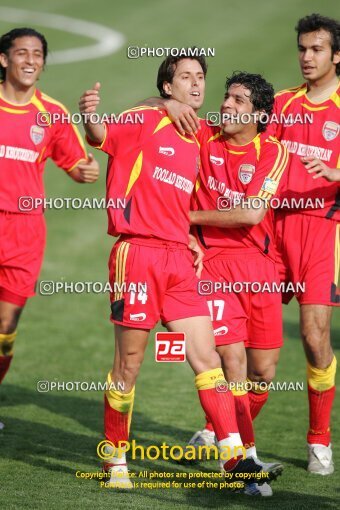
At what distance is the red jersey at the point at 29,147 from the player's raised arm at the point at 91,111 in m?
1.67

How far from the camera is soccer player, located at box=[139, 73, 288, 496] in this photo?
793 centimetres

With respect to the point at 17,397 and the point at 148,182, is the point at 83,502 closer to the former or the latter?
the point at 148,182

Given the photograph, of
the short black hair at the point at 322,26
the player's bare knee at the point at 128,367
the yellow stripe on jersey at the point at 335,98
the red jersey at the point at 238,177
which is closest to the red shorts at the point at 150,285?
the player's bare knee at the point at 128,367

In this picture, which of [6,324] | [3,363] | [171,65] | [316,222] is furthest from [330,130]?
[3,363]

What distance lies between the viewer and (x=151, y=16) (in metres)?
31.6

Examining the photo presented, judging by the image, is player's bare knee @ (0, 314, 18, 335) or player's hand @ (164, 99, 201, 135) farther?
player's bare knee @ (0, 314, 18, 335)

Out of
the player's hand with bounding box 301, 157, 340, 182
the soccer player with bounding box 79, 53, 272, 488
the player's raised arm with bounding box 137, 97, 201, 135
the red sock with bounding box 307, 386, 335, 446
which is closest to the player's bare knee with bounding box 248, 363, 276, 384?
the red sock with bounding box 307, 386, 335, 446

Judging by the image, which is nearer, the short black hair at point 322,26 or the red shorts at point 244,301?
the red shorts at point 244,301

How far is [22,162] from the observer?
357 inches

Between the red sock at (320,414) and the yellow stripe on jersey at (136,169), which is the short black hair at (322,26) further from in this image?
the red sock at (320,414)

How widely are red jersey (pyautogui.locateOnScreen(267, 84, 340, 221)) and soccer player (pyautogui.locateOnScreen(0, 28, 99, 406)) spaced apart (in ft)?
5.25

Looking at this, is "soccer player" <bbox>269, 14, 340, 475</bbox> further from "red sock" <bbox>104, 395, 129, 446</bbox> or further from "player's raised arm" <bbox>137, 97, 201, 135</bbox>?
"red sock" <bbox>104, 395, 129, 446</bbox>

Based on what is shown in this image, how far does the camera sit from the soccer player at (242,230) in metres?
7.93

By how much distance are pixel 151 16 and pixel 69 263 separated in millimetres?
16157
